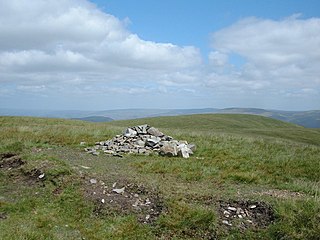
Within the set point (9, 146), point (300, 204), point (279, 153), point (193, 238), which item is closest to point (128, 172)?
point (193, 238)

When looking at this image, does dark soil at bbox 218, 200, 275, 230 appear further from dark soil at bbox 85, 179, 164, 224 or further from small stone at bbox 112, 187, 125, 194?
small stone at bbox 112, 187, 125, 194

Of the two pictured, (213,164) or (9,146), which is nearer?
(213,164)

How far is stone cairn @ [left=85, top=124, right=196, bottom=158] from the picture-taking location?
19.9 meters

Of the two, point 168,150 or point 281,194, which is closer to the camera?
point 281,194

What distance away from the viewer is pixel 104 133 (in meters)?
28.8

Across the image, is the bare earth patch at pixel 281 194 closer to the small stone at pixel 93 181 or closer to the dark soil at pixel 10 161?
the small stone at pixel 93 181

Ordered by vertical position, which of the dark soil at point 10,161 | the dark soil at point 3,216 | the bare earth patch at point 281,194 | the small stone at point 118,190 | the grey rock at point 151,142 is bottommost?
the dark soil at point 3,216

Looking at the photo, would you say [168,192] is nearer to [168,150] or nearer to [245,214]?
[245,214]

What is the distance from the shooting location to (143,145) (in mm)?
22047

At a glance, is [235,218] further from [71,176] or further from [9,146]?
[9,146]

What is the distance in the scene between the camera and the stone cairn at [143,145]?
19.9 m

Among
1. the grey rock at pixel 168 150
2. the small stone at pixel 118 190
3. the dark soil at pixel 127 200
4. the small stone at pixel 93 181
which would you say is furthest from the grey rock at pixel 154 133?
the small stone at pixel 118 190

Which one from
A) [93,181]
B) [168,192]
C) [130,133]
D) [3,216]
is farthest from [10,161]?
[168,192]

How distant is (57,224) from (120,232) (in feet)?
A: 7.29
